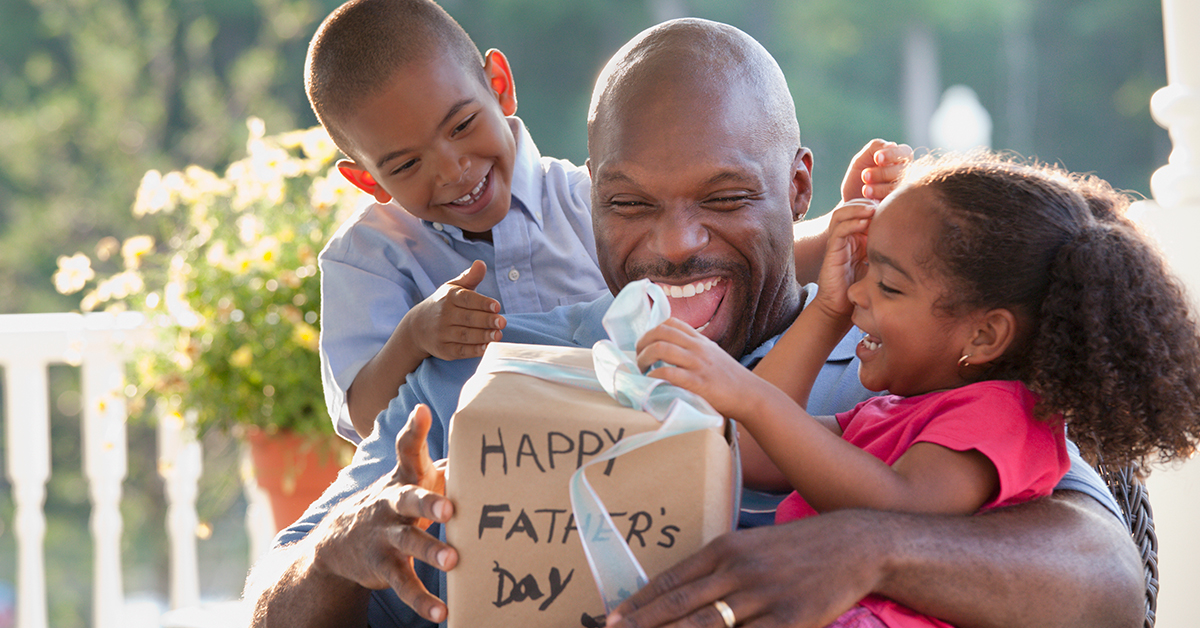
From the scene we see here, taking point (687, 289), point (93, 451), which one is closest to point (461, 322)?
point (687, 289)

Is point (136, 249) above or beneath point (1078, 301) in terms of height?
above

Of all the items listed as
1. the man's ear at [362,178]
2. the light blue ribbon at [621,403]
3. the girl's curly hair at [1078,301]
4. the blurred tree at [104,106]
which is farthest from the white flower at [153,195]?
the blurred tree at [104,106]

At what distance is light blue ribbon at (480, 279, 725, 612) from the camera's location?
1.08 metres

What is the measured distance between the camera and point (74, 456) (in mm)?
9312

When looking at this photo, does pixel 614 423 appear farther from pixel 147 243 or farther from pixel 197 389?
pixel 147 243

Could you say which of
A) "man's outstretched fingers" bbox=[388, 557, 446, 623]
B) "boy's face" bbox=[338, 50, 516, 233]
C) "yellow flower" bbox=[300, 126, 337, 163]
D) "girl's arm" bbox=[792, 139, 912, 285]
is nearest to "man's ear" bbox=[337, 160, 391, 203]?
"boy's face" bbox=[338, 50, 516, 233]

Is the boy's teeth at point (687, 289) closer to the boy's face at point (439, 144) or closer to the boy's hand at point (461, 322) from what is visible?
the boy's hand at point (461, 322)

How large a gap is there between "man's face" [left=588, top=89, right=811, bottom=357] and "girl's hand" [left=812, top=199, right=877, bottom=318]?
0.20m

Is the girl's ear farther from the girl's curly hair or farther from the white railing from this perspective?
the white railing

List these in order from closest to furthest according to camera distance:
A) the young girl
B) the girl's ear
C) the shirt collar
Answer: the young girl
the girl's ear
the shirt collar

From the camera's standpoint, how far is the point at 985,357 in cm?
142

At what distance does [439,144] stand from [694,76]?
1.87ft

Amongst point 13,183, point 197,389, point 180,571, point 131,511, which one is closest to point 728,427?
point 197,389

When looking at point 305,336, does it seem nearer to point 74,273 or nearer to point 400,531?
point 74,273
